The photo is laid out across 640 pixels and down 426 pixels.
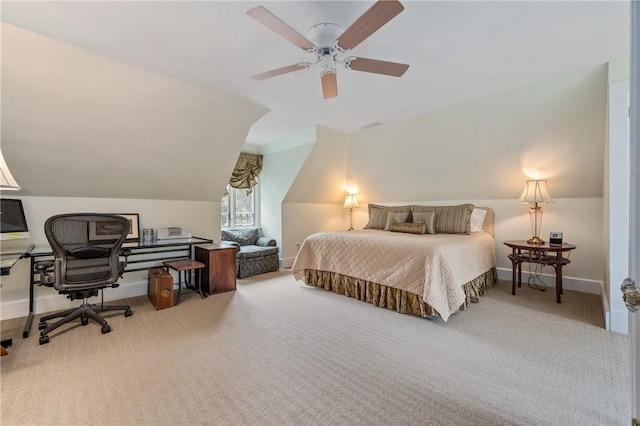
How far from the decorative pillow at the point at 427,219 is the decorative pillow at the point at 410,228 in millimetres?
58

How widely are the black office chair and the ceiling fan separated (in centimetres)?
197

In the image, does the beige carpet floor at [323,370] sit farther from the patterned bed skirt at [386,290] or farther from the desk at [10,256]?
the desk at [10,256]

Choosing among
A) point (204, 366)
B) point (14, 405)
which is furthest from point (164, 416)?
point (14, 405)

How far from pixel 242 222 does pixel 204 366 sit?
13.0 feet

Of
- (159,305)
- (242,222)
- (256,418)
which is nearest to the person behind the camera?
(256,418)

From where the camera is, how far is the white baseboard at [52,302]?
9.56 feet

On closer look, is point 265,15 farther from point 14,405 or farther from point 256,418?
point 14,405

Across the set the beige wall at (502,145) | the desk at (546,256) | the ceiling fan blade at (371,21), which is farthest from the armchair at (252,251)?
the desk at (546,256)

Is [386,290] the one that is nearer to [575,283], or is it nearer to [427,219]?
[427,219]

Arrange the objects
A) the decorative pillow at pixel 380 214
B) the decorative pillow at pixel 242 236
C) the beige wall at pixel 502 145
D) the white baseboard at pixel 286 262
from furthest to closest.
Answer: the white baseboard at pixel 286 262 < the decorative pillow at pixel 242 236 < the decorative pillow at pixel 380 214 < the beige wall at pixel 502 145

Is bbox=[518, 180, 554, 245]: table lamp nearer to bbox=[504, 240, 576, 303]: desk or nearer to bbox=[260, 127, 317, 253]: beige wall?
bbox=[504, 240, 576, 303]: desk

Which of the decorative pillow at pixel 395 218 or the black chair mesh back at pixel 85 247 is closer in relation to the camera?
the black chair mesh back at pixel 85 247

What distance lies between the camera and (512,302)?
129 inches

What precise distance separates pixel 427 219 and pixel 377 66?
270cm
